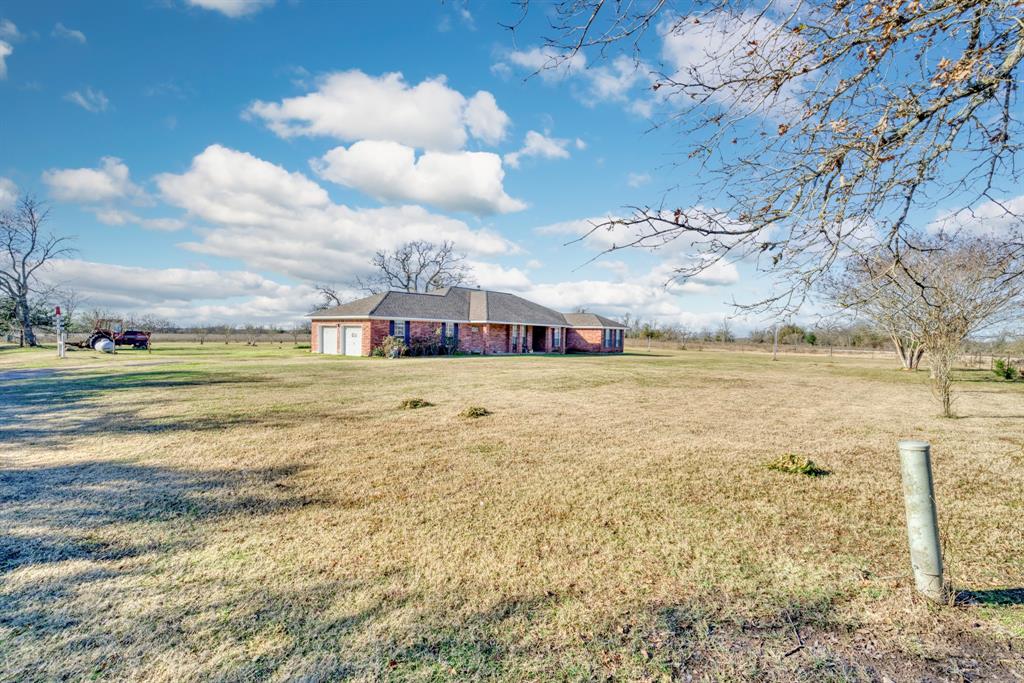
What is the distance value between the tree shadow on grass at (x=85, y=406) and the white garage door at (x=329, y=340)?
14.6 metres

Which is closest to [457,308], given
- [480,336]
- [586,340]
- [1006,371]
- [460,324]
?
[460,324]

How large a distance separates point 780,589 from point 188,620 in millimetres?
3891

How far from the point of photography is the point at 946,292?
33.6ft

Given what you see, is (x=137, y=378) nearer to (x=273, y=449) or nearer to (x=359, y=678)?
(x=273, y=449)

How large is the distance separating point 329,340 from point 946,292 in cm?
3006

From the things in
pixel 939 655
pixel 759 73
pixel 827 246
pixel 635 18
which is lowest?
pixel 939 655

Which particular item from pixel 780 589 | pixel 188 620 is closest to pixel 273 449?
pixel 188 620

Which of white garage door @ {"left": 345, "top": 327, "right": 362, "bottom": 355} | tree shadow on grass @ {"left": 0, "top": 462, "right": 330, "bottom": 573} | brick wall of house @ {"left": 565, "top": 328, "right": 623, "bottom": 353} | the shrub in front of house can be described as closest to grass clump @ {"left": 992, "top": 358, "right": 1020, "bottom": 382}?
brick wall of house @ {"left": 565, "top": 328, "right": 623, "bottom": 353}

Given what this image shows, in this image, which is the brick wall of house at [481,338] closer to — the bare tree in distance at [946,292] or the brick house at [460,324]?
the brick house at [460,324]

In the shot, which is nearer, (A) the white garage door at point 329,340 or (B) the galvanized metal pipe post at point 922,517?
(B) the galvanized metal pipe post at point 922,517

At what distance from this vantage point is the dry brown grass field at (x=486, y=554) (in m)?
2.64

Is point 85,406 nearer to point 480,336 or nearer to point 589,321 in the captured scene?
point 480,336

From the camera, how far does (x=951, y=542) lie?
4184mm

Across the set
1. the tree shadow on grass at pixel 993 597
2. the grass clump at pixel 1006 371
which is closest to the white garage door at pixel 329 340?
the tree shadow on grass at pixel 993 597
